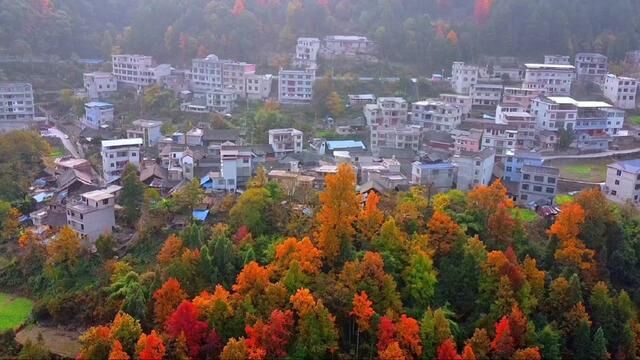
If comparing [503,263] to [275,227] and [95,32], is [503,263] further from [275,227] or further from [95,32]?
[95,32]

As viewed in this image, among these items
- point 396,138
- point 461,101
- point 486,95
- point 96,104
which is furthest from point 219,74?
point 486,95

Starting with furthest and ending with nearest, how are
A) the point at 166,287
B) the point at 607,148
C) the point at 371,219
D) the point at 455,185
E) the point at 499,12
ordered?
the point at 499,12, the point at 607,148, the point at 455,185, the point at 371,219, the point at 166,287

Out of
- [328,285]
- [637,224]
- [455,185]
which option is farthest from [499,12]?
[328,285]

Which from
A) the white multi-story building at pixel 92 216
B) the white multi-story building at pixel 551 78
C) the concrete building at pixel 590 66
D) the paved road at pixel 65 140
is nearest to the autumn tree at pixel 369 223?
the white multi-story building at pixel 92 216

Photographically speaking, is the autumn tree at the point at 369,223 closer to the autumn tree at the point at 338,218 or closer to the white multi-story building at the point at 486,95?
the autumn tree at the point at 338,218

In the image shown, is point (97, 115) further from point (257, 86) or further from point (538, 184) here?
point (538, 184)

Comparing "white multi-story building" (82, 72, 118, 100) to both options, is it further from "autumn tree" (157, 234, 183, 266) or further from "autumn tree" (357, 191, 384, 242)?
"autumn tree" (357, 191, 384, 242)
